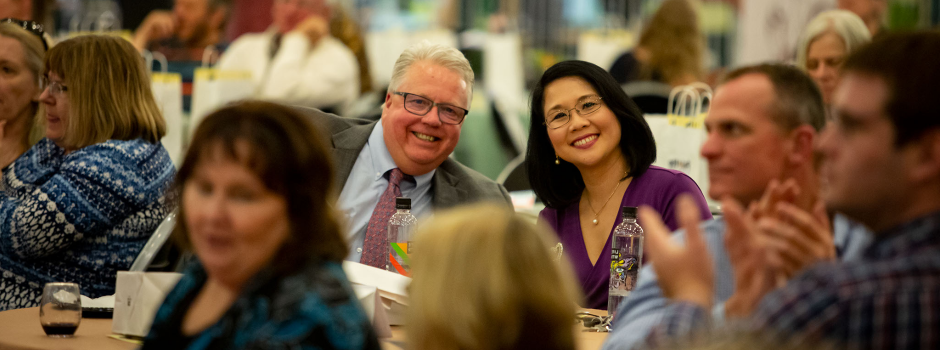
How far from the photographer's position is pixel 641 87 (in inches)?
257

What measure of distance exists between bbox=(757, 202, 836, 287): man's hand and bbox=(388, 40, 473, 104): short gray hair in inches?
72.7

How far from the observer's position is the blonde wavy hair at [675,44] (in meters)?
6.75

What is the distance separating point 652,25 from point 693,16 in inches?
11.6

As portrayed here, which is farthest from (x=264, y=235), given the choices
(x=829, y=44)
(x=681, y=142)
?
(x=829, y=44)

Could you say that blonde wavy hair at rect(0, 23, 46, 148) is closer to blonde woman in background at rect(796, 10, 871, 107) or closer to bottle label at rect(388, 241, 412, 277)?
bottle label at rect(388, 241, 412, 277)

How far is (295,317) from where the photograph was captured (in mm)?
1422

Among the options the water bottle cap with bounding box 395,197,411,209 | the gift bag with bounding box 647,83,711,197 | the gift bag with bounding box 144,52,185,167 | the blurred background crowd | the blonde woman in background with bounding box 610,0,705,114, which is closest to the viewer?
the water bottle cap with bounding box 395,197,411,209

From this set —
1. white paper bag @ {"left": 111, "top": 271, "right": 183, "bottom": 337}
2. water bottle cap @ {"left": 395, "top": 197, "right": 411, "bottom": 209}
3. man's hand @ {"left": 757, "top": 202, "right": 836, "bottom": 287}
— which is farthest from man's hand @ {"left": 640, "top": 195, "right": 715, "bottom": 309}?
water bottle cap @ {"left": 395, "top": 197, "right": 411, "bottom": 209}

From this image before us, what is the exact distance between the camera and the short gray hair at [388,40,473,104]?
3279 millimetres

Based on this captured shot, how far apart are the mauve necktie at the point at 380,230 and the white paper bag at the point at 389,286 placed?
2.38 ft

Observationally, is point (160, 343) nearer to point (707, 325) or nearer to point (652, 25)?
point (707, 325)

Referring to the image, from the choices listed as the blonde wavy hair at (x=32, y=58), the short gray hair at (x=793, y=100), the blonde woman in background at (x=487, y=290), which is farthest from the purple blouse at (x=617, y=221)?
the blonde wavy hair at (x=32, y=58)

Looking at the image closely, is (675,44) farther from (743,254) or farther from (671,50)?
(743,254)

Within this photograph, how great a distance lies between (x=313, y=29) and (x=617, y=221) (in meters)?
4.75
